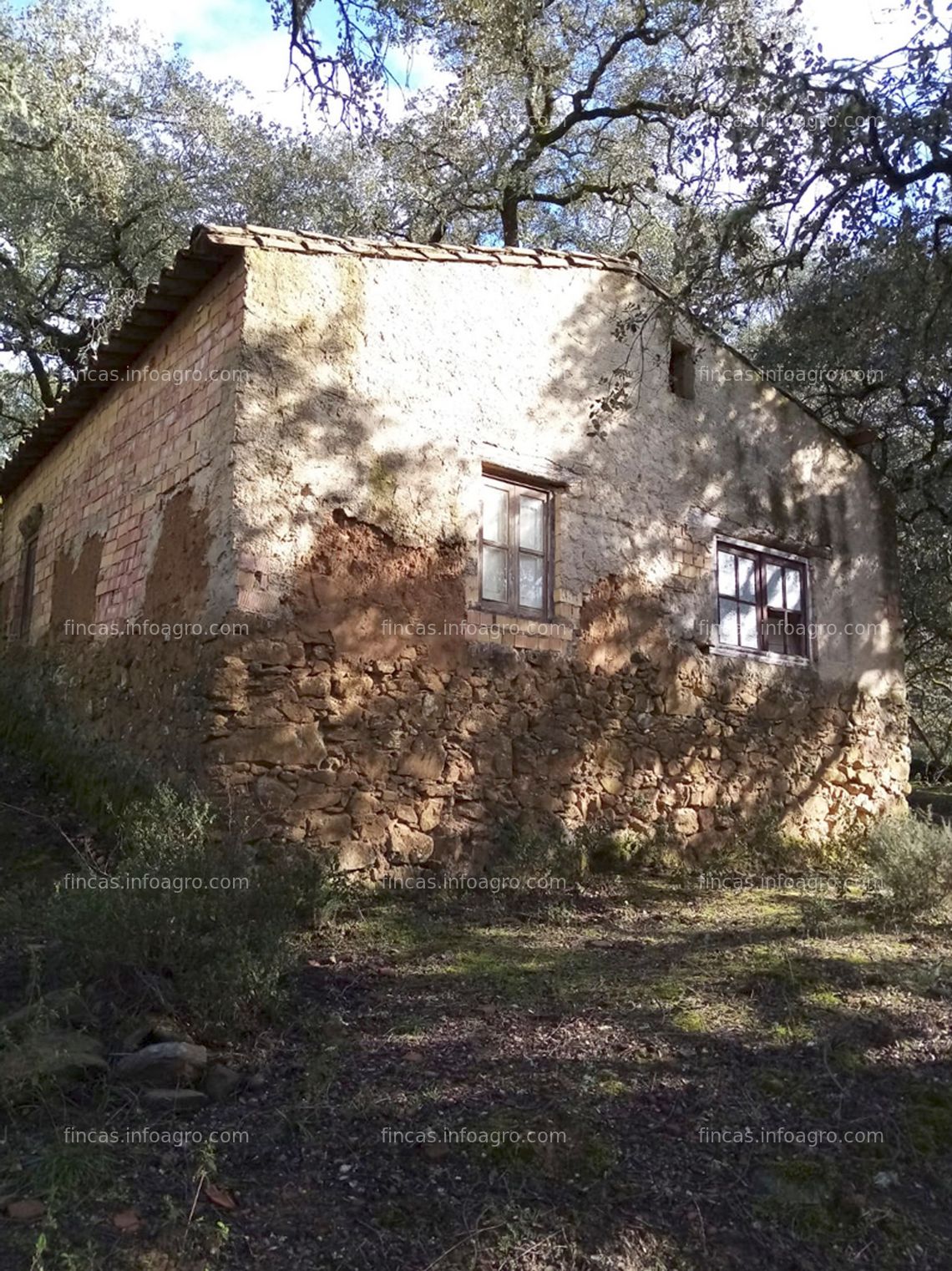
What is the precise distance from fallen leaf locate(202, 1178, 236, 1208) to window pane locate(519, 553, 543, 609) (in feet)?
16.7

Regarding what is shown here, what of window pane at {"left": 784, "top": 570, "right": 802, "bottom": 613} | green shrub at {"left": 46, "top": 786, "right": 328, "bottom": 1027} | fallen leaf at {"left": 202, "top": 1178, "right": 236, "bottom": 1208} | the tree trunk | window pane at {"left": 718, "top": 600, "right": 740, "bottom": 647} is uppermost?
the tree trunk

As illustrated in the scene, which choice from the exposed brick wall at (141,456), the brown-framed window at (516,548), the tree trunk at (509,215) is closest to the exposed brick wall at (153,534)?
the exposed brick wall at (141,456)

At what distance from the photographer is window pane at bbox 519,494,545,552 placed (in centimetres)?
792

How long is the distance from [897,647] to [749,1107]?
7648 millimetres

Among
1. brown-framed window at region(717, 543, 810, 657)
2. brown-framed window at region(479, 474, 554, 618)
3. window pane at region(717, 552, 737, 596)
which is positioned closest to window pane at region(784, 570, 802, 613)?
brown-framed window at region(717, 543, 810, 657)

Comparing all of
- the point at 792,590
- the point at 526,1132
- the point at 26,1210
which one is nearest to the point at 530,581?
the point at 792,590

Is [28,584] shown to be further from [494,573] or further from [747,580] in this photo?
[747,580]

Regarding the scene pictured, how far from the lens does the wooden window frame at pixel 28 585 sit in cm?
1055

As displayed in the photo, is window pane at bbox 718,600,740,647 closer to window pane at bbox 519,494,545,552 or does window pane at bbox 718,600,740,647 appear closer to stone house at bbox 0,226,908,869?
stone house at bbox 0,226,908,869

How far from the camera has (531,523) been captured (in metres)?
7.98

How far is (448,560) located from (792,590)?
422 cm

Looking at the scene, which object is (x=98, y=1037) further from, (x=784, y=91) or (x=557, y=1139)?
(x=784, y=91)

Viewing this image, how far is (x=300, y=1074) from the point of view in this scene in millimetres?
4129

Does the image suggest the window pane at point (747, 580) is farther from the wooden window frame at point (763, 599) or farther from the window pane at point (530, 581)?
the window pane at point (530, 581)
